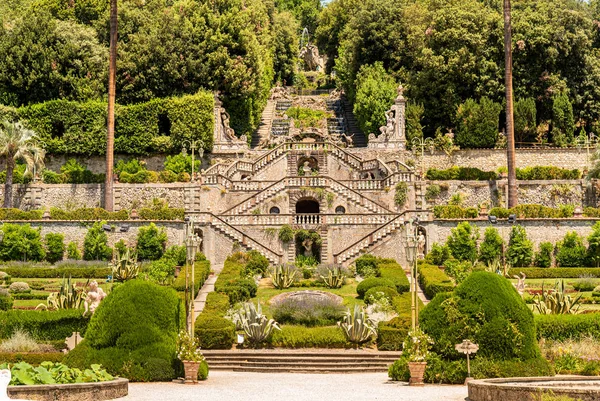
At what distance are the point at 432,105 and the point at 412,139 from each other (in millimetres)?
4418

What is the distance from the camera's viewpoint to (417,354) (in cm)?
2406

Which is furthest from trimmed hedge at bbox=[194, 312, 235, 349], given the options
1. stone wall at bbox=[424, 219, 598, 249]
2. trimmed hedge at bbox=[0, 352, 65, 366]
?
stone wall at bbox=[424, 219, 598, 249]

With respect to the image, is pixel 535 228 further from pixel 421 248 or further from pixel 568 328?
pixel 568 328

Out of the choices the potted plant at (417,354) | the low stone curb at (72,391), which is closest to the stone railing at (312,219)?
the potted plant at (417,354)

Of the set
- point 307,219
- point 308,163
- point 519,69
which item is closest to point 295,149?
point 308,163

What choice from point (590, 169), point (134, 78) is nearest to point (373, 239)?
point (590, 169)

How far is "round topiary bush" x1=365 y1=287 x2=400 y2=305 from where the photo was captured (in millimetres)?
36000

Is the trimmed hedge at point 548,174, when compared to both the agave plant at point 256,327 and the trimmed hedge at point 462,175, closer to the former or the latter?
the trimmed hedge at point 462,175

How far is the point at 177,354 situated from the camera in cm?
2447

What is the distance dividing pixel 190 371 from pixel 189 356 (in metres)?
0.40

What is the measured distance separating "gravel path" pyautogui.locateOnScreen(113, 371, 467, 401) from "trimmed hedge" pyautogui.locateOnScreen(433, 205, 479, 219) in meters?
23.6

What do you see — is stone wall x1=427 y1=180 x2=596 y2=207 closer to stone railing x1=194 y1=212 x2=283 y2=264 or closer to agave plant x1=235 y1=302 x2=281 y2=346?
stone railing x1=194 y1=212 x2=283 y2=264

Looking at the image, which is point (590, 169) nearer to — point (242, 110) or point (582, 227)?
point (582, 227)

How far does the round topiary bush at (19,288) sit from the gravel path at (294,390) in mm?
15712
